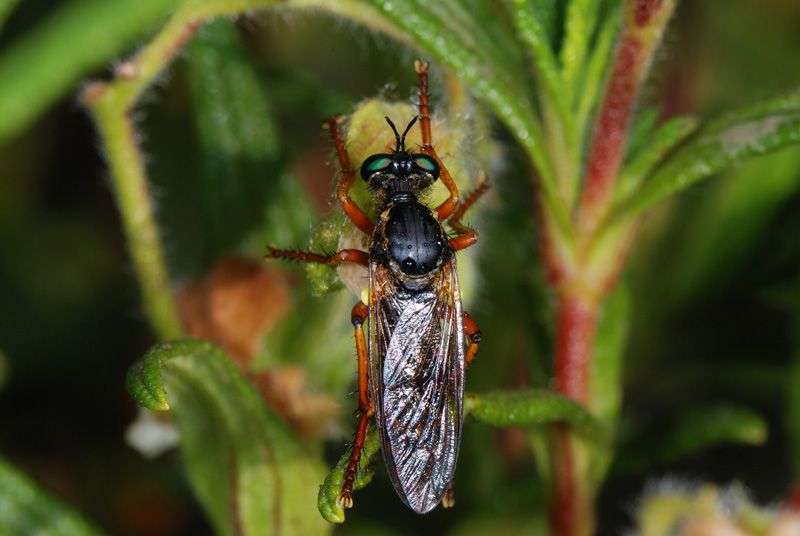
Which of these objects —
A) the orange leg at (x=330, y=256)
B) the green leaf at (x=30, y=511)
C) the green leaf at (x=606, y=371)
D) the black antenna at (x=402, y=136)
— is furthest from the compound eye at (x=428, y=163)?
the green leaf at (x=30, y=511)

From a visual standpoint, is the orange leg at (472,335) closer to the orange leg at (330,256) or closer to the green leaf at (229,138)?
the orange leg at (330,256)

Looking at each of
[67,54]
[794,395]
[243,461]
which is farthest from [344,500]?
[794,395]

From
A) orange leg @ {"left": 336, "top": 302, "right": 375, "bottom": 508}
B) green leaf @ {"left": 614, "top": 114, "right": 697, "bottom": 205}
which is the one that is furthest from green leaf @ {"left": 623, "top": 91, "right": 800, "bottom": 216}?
orange leg @ {"left": 336, "top": 302, "right": 375, "bottom": 508}

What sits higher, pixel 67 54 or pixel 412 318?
pixel 67 54

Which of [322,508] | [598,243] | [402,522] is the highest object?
[598,243]

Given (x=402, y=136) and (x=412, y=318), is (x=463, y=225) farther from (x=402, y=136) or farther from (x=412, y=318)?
(x=402, y=136)

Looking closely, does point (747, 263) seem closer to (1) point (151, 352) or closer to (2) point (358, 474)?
(2) point (358, 474)

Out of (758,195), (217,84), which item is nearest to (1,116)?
(217,84)
